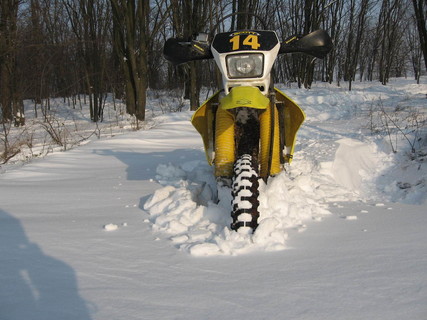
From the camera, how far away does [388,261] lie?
156cm

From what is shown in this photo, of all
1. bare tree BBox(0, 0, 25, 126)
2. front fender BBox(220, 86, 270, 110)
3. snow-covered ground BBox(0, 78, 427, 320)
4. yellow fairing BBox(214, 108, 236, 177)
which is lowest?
snow-covered ground BBox(0, 78, 427, 320)

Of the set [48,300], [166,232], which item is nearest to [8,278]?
[48,300]

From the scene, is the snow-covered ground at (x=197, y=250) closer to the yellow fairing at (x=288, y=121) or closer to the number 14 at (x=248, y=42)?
the yellow fairing at (x=288, y=121)

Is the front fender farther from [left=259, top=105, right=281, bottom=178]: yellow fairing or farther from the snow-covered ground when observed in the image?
the snow-covered ground

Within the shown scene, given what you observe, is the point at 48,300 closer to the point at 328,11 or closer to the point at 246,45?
the point at 246,45

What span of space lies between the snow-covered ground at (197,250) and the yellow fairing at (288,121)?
0.31m

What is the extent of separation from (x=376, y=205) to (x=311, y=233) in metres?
0.88

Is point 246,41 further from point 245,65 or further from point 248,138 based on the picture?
point 248,138

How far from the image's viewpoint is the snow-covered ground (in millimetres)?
1254

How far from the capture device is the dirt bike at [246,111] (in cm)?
202

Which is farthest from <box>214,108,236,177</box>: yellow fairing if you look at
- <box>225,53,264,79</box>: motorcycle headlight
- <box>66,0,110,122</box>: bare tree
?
<box>66,0,110,122</box>: bare tree

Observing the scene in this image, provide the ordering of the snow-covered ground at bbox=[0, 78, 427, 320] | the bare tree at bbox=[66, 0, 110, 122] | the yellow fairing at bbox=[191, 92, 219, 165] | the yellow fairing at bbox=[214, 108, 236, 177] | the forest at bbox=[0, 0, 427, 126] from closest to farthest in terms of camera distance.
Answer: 1. the snow-covered ground at bbox=[0, 78, 427, 320]
2. the yellow fairing at bbox=[214, 108, 236, 177]
3. the yellow fairing at bbox=[191, 92, 219, 165]
4. the forest at bbox=[0, 0, 427, 126]
5. the bare tree at bbox=[66, 0, 110, 122]

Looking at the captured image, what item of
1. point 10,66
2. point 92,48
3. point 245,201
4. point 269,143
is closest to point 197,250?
point 245,201

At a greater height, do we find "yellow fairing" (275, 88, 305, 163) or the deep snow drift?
"yellow fairing" (275, 88, 305, 163)
